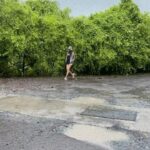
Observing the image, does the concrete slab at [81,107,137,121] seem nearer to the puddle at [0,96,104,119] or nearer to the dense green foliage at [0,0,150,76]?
the puddle at [0,96,104,119]

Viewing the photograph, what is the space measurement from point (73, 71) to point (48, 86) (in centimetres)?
520

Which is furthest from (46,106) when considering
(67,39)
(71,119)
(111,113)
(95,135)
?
(67,39)

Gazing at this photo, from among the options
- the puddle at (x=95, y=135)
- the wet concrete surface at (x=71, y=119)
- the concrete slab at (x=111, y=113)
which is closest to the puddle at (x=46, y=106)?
the wet concrete surface at (x=71, y=119)

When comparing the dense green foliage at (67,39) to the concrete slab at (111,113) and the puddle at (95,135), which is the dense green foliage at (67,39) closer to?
the concrete slab at (111,113)

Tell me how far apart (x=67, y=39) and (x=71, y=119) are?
9.83m

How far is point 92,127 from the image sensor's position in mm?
8156

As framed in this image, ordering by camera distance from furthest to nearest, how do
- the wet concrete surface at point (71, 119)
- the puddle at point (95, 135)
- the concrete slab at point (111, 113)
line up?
the concrete slab at point (111, 113) → the puddle at point (95, 135) → the wet concrete surface at point (71, 119)

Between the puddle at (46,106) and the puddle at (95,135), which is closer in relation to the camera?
the puddle at (95,135)

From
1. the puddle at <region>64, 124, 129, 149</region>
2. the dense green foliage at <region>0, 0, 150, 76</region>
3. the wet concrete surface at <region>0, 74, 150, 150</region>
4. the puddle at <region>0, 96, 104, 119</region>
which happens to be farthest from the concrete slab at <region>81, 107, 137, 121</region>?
the dense green foliage at <region>0, 0, 150, 76</region>

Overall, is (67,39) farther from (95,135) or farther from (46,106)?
(95,135)

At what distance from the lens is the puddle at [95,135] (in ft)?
23.8

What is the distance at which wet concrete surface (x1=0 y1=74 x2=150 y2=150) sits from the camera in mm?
7102

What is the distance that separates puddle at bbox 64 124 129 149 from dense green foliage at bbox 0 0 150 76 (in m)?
9.25

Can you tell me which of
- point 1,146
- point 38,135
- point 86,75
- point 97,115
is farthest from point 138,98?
point 86,75
